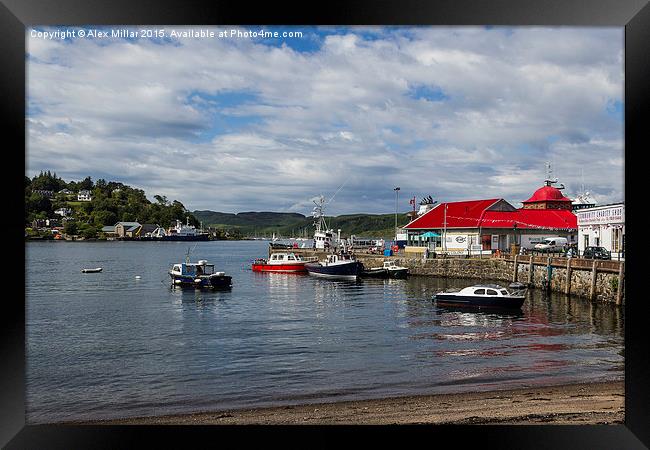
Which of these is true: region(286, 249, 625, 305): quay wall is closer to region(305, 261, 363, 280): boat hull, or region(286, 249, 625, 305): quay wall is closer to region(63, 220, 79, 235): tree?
region(305, 261, 363, 280): boat hull

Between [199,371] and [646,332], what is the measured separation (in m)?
9.29

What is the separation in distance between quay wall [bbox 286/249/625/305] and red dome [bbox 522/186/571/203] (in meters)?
10.6

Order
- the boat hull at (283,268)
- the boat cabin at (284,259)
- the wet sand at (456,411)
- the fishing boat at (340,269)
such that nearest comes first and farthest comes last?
the wet sand at (456,411)
the fishing boat at (340,269)
the boat hull at (283,268)
the boat cabin at (284,259)

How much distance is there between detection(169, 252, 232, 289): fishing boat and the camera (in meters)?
30.3

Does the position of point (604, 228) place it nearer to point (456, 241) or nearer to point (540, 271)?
point (540, 271)

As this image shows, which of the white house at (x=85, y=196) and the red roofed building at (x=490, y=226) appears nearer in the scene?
the red roofed building at (x=490, y=226)

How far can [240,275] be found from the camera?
4275 centimetres

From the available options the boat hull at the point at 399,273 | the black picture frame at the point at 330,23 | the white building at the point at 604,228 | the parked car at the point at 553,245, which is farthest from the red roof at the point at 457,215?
the black picture frame at the point at 330,23

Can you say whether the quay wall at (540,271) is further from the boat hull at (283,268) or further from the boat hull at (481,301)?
the boat hull at (283,268)

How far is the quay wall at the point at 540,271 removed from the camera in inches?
840

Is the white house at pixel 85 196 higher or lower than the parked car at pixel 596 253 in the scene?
higher

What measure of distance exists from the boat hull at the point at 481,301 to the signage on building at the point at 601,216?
23.9 feet

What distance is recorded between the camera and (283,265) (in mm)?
43000

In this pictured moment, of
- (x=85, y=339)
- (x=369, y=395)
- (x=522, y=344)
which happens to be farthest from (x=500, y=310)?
(x=85, y=339)
